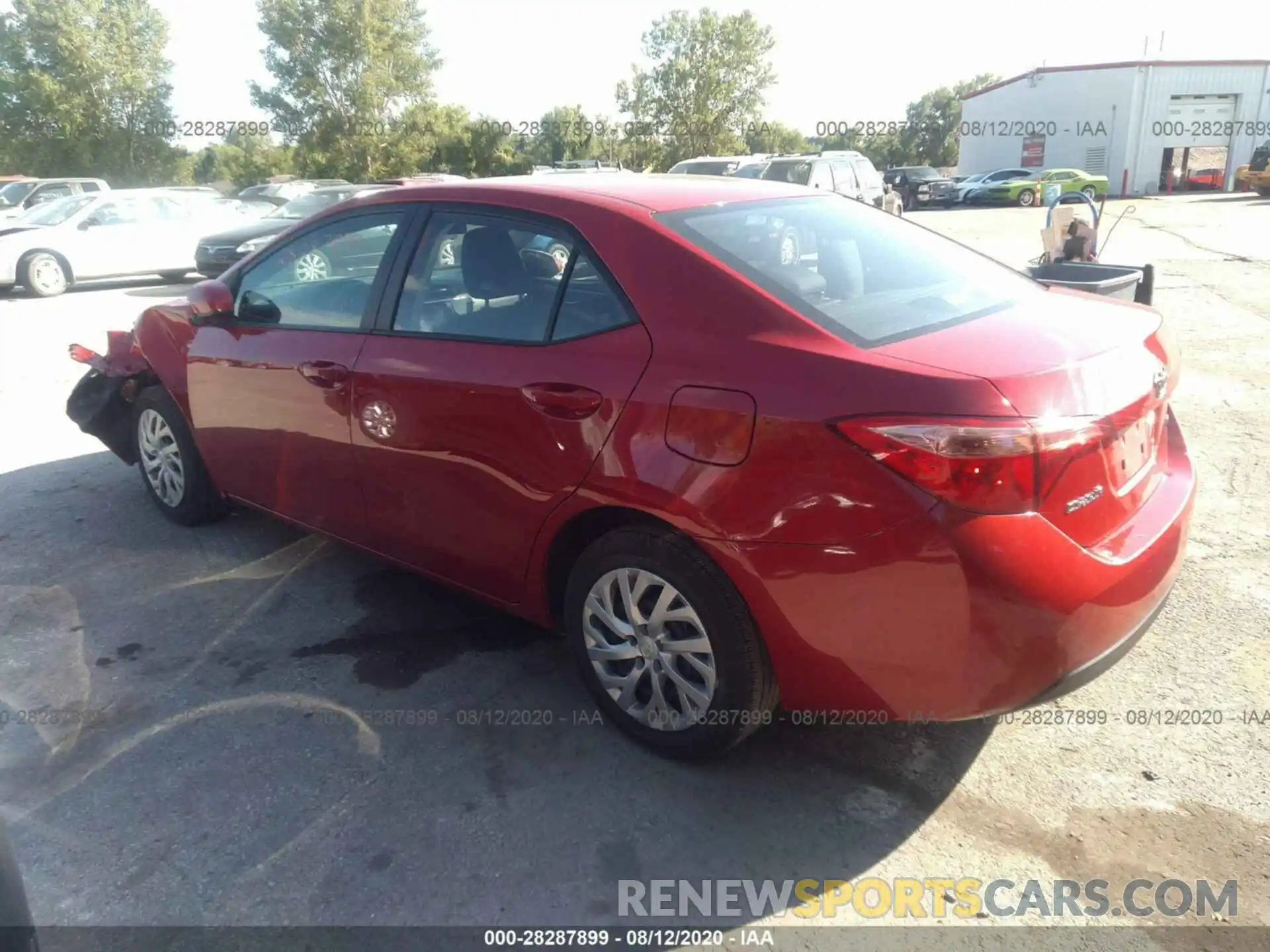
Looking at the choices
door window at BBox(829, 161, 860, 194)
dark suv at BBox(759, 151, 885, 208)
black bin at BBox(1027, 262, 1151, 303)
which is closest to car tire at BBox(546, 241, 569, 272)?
black bin at BBox(1027, 262, 1151, 303)

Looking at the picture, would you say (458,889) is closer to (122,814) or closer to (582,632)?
(582,632)

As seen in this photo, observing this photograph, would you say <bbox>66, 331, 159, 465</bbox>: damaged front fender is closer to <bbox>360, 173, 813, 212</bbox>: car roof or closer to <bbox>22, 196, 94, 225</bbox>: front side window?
<bbox>360, 173, 813, 212</bbox>: car roof

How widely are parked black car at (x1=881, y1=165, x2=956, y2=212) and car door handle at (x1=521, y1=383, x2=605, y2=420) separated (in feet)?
122

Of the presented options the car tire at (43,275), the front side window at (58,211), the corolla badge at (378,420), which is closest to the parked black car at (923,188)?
the front side window at (58,211)

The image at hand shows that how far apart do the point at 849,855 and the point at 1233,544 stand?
2.84 m

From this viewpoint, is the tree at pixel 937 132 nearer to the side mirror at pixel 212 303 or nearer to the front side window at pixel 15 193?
the front side window at pixel 15 193

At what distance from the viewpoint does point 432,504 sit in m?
3.36

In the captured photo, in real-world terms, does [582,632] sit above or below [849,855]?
above

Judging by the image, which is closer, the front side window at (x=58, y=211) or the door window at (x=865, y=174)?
the front side window at (x=58, y=211)

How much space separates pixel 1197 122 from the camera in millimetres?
42281

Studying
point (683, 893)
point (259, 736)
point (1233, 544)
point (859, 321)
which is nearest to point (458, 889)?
point (683, 893)

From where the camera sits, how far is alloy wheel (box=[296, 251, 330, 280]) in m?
3.95

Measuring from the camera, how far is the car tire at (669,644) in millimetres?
2639

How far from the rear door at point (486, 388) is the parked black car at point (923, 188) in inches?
1449
